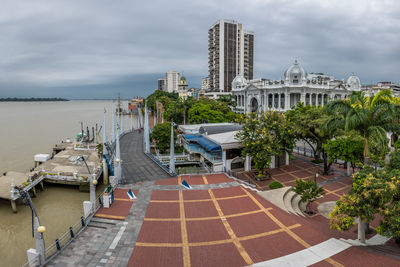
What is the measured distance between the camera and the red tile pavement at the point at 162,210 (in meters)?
18.7

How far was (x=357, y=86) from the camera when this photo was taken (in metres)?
96.2

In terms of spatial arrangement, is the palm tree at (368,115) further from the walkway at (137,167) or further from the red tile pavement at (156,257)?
the walkway at (137,167)

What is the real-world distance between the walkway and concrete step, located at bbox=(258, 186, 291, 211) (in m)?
11.3

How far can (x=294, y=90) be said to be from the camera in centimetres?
7894

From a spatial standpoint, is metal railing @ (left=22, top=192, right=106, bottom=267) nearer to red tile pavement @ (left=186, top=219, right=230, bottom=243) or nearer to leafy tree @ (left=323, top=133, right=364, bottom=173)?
red tile pavement @ (left=186, top=219, right=230, bottom=243)

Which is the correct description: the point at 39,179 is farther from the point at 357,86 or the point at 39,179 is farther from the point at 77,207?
the point at 357,86

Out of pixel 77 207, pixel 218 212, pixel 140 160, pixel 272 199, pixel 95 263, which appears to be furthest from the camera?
pixel 140 160

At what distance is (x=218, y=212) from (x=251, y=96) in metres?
81.3

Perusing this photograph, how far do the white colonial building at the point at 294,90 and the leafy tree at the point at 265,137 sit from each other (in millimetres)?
43925

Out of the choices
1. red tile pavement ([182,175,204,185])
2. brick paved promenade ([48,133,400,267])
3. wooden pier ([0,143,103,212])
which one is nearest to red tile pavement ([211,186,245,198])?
brick paved promenade ([48,133,400,267])

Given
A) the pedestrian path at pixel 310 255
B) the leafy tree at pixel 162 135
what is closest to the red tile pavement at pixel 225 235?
the pedestrian path at pixel 310 255

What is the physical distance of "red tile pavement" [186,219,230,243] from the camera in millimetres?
15773

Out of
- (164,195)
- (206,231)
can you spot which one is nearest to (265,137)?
(164,195)

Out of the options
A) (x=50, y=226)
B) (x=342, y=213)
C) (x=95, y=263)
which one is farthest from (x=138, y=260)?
(x=50, y=226)
